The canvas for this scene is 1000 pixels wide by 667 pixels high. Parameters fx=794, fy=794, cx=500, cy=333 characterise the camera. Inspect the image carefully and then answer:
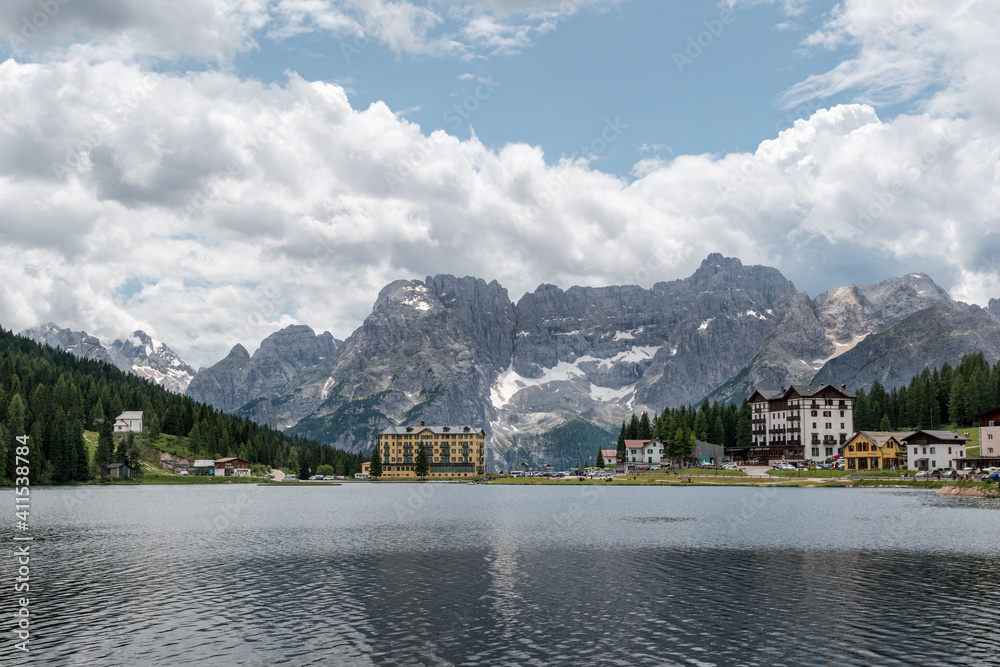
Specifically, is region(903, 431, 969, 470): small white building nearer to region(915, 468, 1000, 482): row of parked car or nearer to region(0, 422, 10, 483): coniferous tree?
region(915, 468, 1000, 482): row of parked car

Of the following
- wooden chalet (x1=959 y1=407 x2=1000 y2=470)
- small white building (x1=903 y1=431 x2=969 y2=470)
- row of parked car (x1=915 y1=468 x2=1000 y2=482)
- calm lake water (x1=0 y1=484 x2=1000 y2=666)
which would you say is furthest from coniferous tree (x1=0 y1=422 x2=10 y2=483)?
wooden chalet (x1=959 y1=407 x2=1000 y2=470)

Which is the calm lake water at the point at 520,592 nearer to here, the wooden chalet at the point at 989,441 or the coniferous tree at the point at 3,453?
the wooden chalet at the point at 989,441

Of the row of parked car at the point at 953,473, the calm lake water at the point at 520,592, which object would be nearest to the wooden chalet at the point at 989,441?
the row of parked car at the point at 953,473

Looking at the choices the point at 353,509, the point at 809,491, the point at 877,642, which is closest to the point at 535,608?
the point at 877,642

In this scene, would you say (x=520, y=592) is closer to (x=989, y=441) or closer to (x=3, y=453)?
(x=989, y=441)

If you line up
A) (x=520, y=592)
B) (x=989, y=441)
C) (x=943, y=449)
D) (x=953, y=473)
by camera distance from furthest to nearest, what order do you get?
1. (x=943, y=449)
2. (x=989, y=441)
3. (x=953, y=473)
4. (x=520, y=592)

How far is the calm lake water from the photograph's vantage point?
1465 inches

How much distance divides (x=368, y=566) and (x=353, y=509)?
7147 centimetres

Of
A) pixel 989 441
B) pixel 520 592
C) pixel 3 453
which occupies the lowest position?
pixel 520 592

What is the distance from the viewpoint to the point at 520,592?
51.2 meters

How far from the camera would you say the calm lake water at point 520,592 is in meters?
37.2

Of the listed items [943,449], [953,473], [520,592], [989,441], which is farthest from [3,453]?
[989,441]

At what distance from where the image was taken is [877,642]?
38.5 m

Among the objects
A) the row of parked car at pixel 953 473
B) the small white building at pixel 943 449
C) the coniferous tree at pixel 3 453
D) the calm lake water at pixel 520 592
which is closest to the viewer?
the calm lake water at pixel 520 592
